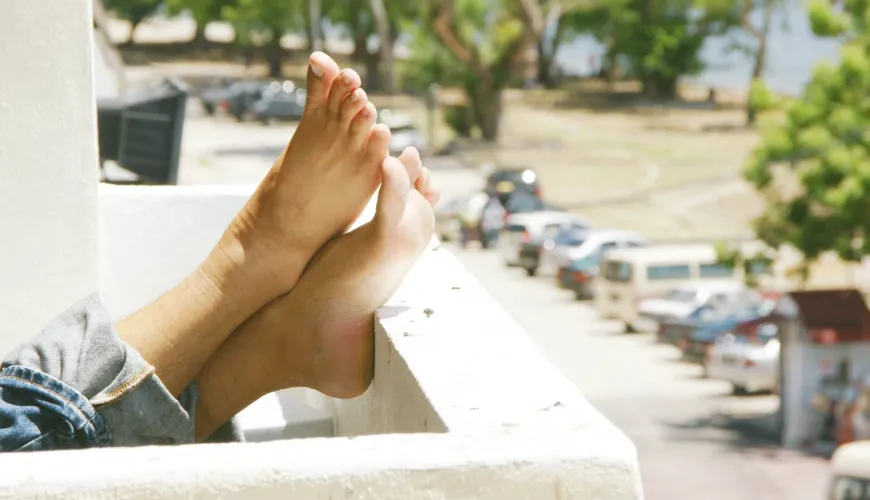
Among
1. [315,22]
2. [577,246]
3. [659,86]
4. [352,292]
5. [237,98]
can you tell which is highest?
[352,292]

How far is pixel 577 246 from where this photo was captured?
27.9m

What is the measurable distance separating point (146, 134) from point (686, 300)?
56.1ft

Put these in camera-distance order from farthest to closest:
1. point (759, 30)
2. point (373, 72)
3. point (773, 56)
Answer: point (773, 56)
point (373, 72)
point (759, 30)

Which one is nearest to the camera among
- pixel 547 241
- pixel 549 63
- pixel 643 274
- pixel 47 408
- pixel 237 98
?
pixel 47 408

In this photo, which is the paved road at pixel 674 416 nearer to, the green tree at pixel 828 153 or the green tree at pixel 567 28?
the green tree at pixel 828 153

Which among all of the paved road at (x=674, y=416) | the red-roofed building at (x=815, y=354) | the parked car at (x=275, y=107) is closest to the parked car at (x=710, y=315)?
the paved road at (x=674, y=416)

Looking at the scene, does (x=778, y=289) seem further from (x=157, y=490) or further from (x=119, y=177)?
(x=157, y=490)

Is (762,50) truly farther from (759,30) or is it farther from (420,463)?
(420,463)

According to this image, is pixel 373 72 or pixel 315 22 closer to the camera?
pixel 315 22

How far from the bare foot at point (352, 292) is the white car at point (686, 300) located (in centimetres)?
2055

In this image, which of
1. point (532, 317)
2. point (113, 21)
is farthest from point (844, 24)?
point (113, 21)

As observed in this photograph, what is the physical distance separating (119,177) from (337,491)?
632 centimetres

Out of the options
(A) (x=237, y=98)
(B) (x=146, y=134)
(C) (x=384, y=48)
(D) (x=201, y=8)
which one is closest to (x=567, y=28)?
(C) (x=384, y=48)

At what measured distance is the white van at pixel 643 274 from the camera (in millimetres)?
24344
